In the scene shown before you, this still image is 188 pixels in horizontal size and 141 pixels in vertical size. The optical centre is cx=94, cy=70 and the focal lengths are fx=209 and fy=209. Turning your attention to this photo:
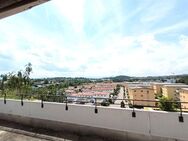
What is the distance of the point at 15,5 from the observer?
5.47 ft

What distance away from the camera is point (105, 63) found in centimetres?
2852

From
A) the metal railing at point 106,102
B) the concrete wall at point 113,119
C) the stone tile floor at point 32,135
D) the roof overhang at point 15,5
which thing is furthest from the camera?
the stone tile floor at point 32,135

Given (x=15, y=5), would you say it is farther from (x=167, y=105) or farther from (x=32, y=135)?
(x=32, y=135)

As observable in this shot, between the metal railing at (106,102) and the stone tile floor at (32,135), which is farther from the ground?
the metal railing at (106,102)

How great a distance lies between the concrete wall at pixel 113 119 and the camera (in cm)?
396

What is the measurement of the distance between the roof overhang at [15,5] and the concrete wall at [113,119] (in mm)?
3259

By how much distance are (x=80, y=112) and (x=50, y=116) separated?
0.94 metres

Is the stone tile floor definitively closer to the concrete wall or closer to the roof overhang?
the concrete wall

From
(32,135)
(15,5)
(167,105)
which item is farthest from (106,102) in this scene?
(15,5)

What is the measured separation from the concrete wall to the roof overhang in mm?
3259

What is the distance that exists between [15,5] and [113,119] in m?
3.51

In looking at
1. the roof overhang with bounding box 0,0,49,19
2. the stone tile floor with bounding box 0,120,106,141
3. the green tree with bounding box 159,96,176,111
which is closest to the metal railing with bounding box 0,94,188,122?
the green tree with bounding box 159,96,176,111

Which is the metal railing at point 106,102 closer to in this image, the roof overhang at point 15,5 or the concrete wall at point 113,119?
the concrete wall at point 113,119

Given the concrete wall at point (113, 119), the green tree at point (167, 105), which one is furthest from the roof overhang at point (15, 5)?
the green tree at point (167, 105)
